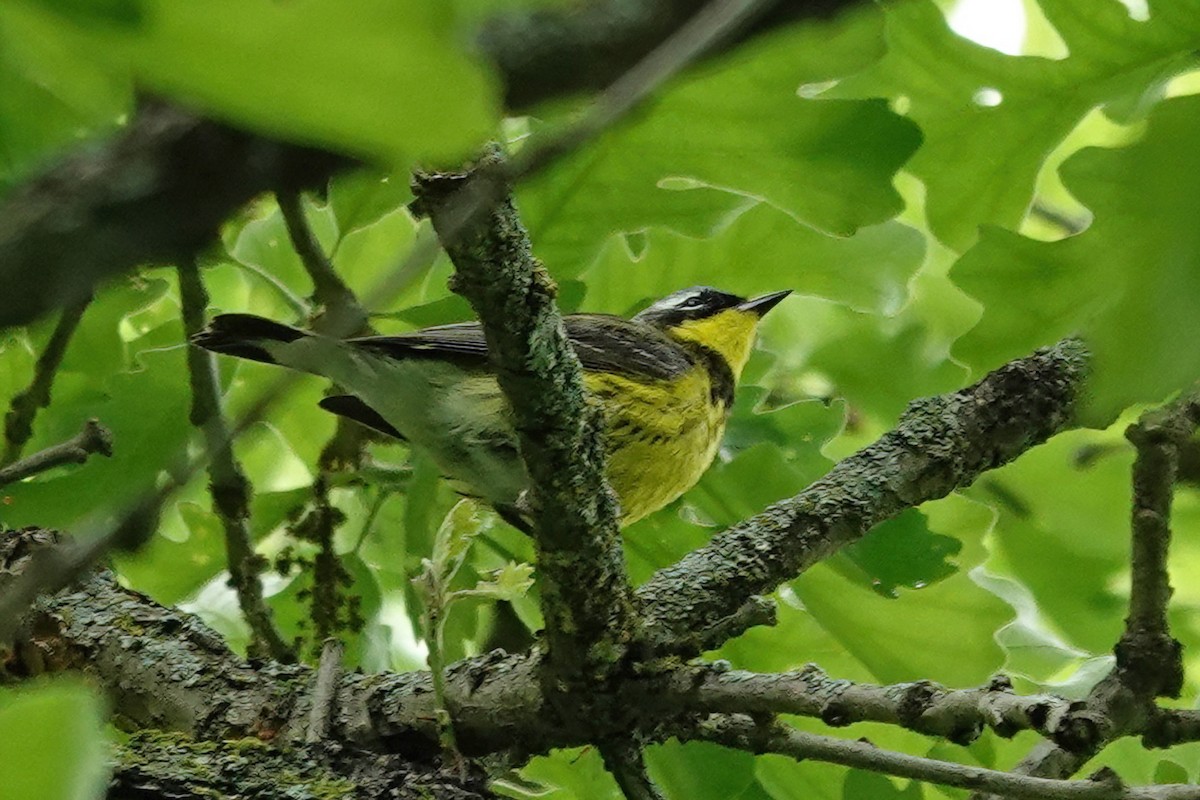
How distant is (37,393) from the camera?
2584 millimetres

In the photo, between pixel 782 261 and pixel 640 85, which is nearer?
pixel 640 85

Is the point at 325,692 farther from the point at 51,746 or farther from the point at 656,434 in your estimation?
the point at 51,746

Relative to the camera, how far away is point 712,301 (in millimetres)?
4109

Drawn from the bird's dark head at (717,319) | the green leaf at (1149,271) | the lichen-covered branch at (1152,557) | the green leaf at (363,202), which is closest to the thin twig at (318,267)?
the green leaf at (363,202)

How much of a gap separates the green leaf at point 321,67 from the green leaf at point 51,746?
189mm

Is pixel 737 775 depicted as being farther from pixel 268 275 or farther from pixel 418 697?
pixel 268 275

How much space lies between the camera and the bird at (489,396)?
110 inches

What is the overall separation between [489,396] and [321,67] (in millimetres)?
2799

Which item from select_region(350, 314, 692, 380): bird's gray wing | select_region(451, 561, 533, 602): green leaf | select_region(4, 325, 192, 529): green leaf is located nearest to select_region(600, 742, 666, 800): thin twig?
select_region(451, 561, 533, 602): green leaf

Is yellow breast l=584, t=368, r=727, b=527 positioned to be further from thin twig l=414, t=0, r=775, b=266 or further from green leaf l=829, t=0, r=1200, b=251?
thin twig l=414, t=0, r=775, b=266

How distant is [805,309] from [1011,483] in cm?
75

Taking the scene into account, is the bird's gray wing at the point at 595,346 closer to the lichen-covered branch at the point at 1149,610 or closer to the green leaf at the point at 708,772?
the green leaf at the point at 708,772

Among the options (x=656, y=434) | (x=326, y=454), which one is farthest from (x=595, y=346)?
(x=326, y=454)

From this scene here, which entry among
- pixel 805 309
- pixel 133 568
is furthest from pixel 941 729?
pixel 805 309
